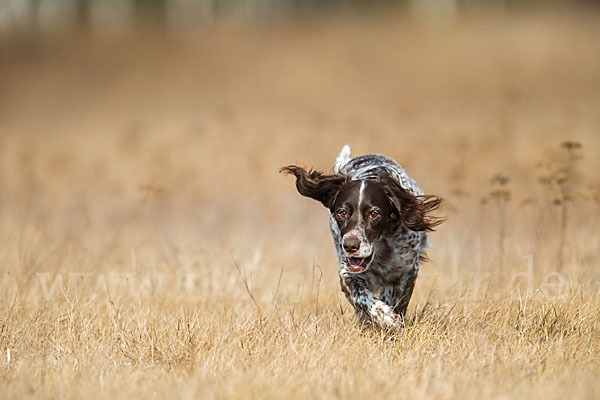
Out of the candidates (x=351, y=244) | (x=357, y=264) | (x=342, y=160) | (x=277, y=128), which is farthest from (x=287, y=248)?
(x=277, y=128)

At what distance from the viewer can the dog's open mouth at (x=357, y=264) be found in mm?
4141

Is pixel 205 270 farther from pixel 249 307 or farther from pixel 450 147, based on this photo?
pixel 450 147

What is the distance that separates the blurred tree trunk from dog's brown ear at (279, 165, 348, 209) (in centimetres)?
2486

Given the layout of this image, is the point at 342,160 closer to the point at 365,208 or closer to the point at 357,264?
the point at 365,208

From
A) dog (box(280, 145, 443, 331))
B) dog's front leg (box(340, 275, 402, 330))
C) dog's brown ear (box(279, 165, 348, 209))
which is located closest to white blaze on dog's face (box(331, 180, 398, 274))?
dog (box(280, 145, 443, 331))

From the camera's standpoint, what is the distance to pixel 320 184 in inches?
181

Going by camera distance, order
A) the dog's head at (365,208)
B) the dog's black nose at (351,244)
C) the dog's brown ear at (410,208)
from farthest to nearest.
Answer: the dog's brown ear at (410,208)
the dog's head at (365,208)
the dog's black nose at (351,244)

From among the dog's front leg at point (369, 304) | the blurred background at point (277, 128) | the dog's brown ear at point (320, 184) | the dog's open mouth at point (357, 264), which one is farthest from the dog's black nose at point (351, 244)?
the blurred background at point (277, 128)

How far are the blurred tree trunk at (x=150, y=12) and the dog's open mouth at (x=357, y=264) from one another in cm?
2551

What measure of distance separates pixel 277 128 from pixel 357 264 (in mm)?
9855

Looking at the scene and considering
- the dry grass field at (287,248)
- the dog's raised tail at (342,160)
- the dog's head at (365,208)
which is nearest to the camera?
the dry grass field at (287,248)

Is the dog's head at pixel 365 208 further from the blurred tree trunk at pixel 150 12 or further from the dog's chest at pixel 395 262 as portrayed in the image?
the blurred tree trunk at pixel 150 12

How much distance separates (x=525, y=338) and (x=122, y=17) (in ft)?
92.6

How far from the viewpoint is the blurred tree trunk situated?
93.8 ft
